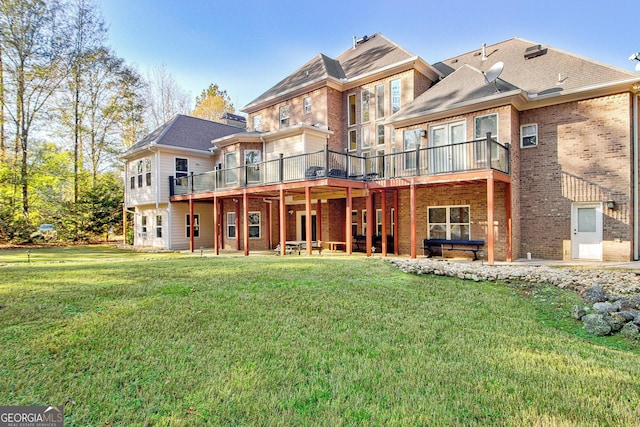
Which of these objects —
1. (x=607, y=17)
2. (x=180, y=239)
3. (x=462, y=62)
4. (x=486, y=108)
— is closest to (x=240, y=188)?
(x=180, y=239)

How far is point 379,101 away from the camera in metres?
16.6

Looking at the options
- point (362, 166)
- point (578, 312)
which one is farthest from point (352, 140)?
point (578, 312)

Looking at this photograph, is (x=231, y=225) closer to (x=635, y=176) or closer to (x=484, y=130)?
(x=484, y=130)

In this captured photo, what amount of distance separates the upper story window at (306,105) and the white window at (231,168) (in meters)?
4.37

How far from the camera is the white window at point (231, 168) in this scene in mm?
16312

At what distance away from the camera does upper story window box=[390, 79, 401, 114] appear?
52.5 ft

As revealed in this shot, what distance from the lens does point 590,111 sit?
36.9 ft

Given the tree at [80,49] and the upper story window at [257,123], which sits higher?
the tree at [80,49]

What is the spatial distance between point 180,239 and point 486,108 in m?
16.1

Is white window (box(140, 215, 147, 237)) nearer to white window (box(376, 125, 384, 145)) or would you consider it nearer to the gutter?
white window (box(376, 125, 384, 145))

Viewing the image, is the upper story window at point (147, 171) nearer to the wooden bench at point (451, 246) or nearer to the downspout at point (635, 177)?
the wooden bench at point (451, 246)

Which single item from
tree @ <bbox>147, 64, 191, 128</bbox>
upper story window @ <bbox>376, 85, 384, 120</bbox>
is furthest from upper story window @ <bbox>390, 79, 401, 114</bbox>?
tree @ <bbox>147, 64, 191, 128</bbox>

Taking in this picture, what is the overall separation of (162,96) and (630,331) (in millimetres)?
36477

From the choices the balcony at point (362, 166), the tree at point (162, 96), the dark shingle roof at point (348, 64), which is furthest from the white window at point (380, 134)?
the tree at point (162, 96)
